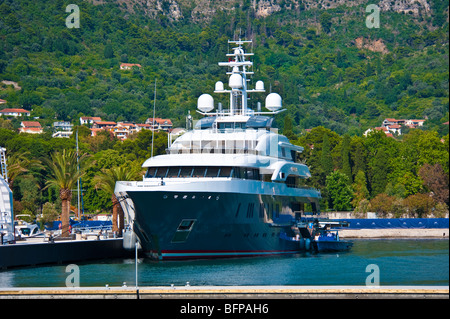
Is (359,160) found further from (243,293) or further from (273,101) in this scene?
(243,293)

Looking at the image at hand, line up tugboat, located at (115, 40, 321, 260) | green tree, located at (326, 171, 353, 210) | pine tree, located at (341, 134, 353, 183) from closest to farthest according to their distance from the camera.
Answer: tugboat, located at (115, 40, 321, 260)
green tree, located at (326, 171, 353, 210)
pine tree, located at (341, 134, 353, 183)

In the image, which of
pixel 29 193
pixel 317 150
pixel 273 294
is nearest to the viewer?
pixel 273 294

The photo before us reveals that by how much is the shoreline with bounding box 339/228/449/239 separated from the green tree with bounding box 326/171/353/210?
76.8 ft

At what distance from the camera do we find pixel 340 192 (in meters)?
115

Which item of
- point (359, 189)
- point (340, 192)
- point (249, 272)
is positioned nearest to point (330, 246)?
point (249, 272)

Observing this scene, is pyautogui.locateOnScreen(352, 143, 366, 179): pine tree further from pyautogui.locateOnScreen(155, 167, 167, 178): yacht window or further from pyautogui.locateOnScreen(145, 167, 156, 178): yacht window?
pyautogui.locateOnScreen(155, 167, 167, 178): yacht window

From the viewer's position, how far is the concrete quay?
3075 centimetres

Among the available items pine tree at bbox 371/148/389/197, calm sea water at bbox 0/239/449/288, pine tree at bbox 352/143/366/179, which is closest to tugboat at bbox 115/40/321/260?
calm sea water at bbox 0/239/449/288

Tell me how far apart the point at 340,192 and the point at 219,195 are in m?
65.3

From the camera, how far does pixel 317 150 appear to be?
13650cm

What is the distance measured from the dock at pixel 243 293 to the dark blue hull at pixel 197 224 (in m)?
17.7
